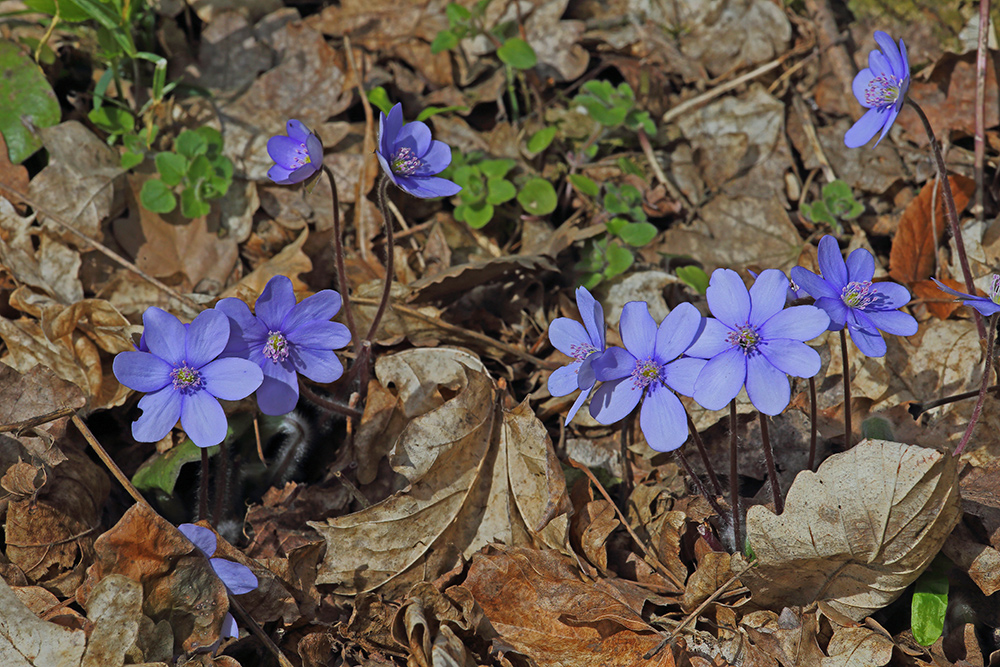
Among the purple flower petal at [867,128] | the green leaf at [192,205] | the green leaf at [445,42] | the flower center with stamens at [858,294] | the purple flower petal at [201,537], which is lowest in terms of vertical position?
the purple flower petal at [201,537]

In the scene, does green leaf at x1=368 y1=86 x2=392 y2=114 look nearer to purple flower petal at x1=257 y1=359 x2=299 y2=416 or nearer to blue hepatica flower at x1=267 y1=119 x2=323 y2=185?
blue hepatica flower at x1=267 y1=119 x2=323 y2=185

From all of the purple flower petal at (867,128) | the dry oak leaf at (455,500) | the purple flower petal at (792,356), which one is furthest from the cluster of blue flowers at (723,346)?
the purple flower petal at (867,128)

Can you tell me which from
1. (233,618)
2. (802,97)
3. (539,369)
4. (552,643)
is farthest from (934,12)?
(233,618)

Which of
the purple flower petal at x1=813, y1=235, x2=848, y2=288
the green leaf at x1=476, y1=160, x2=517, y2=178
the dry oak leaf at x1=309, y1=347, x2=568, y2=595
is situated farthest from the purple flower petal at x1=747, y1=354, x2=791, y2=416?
the green leaf at x1=476, y1=160, x2=517, y2=178

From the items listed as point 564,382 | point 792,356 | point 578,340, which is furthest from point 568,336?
point 792,356

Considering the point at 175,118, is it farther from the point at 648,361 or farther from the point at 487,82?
the point at 648,361

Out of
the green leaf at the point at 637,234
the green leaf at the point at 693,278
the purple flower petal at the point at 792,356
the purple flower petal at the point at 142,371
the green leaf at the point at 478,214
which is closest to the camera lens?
the purple flower petal at the point at 792,356

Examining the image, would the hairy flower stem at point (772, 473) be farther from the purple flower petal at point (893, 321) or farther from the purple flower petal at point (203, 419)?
the purple flower petal at point (203, 419)
